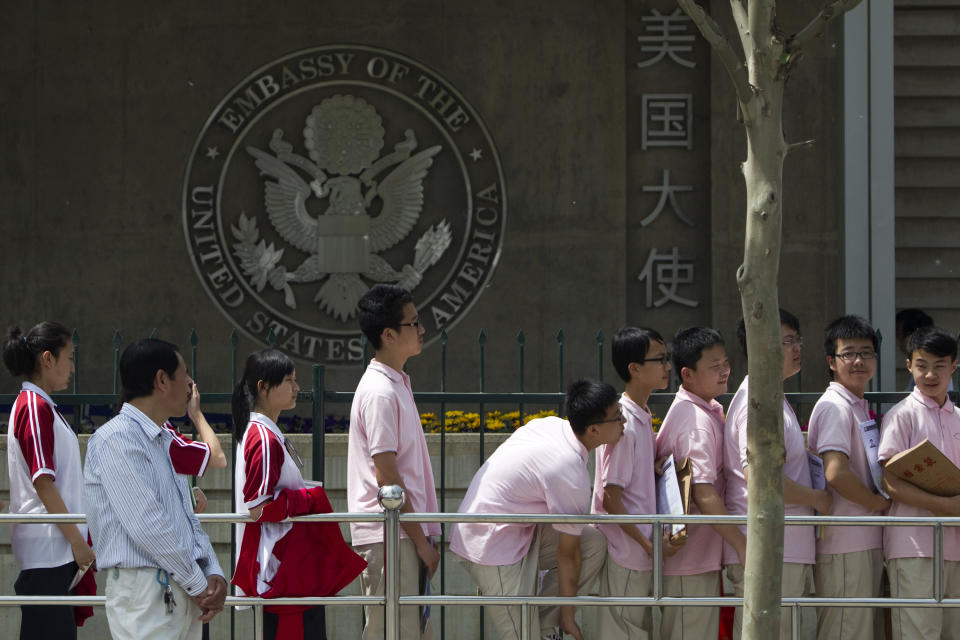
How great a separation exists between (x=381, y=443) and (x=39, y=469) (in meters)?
1.26

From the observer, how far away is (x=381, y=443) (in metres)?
4.92

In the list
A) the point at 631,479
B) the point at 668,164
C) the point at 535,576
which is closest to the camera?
the point at 535,576

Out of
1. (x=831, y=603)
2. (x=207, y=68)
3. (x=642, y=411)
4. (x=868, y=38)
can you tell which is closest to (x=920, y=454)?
(x=831, y=603)

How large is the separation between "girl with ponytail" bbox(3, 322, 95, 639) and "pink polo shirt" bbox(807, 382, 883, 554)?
2.84 metres

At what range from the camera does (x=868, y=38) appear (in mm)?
9430

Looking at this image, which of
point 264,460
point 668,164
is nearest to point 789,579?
point 264,460

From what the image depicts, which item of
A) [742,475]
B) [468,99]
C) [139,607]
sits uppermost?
[468,99]

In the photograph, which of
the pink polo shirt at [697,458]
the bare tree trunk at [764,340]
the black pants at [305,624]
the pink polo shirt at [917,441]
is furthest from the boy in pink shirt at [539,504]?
the pink polo shirt at [917,441]

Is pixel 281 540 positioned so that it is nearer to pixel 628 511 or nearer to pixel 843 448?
pixel 628 511

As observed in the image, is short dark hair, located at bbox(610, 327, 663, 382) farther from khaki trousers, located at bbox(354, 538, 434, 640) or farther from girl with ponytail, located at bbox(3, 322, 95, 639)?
girl with ponytail, located at bbox(3, 322, 95, 639)

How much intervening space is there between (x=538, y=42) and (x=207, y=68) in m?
2.50

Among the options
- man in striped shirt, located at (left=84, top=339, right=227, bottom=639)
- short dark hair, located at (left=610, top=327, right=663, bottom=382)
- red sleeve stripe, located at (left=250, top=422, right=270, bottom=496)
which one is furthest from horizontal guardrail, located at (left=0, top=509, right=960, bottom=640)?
short dark hair, located at (left=610, top=327, right=663, bottom=382)

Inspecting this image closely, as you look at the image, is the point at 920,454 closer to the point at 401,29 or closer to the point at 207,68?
the point at 401,29

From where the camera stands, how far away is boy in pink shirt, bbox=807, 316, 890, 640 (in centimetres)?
522
